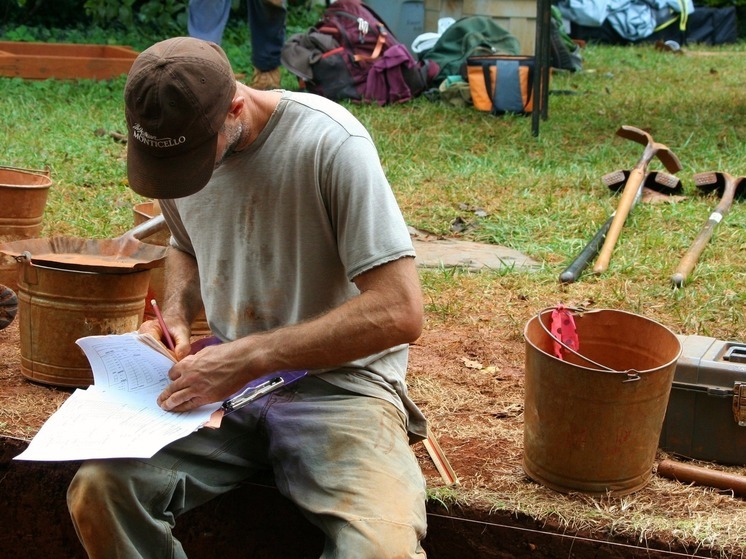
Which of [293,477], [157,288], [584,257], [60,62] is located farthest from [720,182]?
[60,62]

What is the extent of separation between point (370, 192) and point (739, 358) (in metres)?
1.51

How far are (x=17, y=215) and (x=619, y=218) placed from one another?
124 inches

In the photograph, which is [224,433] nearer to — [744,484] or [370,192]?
[370,192]

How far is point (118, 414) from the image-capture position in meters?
2.52

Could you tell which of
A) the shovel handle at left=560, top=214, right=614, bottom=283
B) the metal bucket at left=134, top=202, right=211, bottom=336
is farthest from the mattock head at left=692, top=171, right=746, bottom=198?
the metal bucket at left=134, top=202, right=211, bottom=336

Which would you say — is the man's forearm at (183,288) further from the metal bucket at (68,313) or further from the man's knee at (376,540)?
the man's knee at (376,540)

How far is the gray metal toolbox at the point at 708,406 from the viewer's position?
10.1 ft

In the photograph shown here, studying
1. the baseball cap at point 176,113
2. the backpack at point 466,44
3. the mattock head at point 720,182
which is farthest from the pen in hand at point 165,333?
the backpack at point 466,44

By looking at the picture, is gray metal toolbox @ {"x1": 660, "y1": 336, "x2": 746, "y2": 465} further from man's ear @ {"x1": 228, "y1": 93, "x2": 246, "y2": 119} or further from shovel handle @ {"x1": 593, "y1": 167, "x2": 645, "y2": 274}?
shovel handle @ {"x1": 593, "y1": 167, "x2": 645, "y2": 274}

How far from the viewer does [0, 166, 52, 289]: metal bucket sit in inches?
174

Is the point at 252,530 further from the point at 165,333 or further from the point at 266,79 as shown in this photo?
the point at 266,79

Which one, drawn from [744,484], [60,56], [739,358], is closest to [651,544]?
[744,484]

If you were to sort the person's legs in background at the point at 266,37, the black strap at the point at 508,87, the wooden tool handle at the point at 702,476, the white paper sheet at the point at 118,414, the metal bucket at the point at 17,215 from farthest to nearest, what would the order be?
the black strap at the point at 508,87
the person's legs in background at the point at 266,37
the metal bucket at the point at 17,215
the wooden tool handle at the point at 702,476
the white paper sheet at the point at 118,414

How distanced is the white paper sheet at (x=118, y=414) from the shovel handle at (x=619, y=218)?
114 inches
